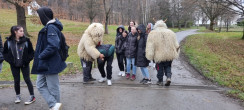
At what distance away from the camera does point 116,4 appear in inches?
2427

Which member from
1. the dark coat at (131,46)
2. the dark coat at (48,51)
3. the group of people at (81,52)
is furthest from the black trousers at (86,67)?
the dark coat at (48,51)

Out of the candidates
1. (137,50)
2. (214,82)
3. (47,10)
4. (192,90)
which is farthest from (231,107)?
(47,10)

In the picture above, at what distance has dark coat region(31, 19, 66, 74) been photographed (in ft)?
11.2

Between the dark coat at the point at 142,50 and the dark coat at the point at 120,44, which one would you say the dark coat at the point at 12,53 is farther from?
the dark coat at the point at 120,44

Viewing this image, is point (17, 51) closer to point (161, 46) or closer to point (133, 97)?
point (133, 97)

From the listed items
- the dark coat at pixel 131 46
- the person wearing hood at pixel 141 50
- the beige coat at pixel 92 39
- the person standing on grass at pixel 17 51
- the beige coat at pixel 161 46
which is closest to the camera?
the person standing on grass at pixel 17 51

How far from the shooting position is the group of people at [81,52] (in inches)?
139

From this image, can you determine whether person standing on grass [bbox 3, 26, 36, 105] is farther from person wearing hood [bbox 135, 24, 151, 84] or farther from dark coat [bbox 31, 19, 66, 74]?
person wearing hood [bbox 135, 24, 151, 84]

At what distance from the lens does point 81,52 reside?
558cm

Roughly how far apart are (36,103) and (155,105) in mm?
2640

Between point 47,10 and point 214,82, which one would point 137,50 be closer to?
point 214,82

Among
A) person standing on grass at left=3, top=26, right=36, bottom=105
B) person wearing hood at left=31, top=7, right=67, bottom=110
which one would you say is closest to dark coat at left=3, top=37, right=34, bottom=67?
person standing on grass at left=3, top=26, right=36, bottom=105

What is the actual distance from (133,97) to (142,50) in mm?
1647

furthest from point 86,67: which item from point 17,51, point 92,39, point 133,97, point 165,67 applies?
point 165,67
